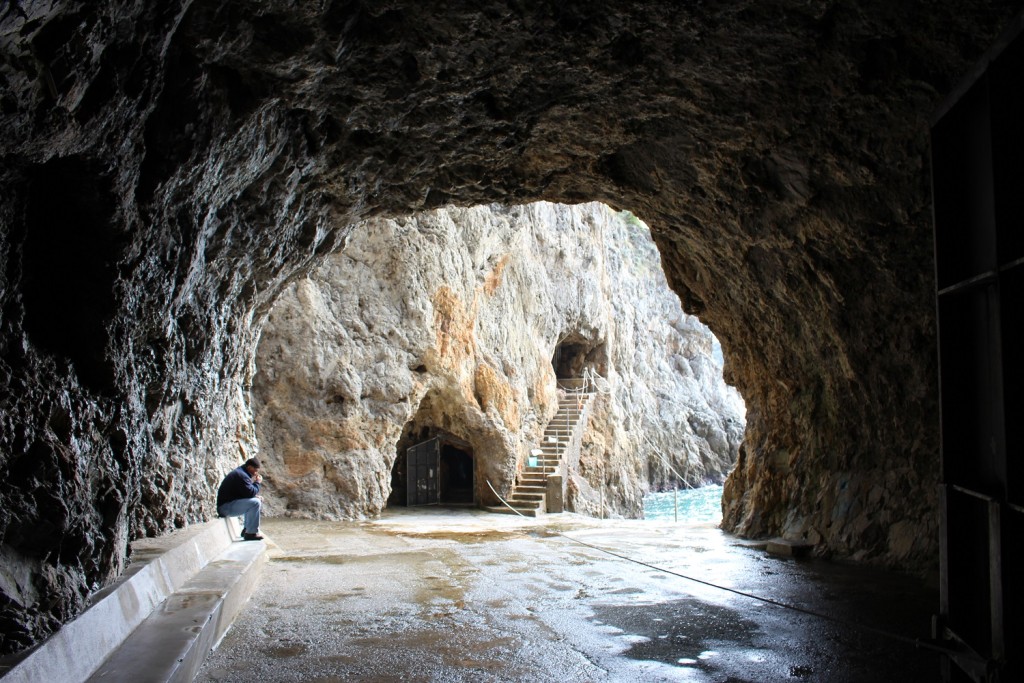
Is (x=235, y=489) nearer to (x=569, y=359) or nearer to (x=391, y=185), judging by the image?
(x=391, y=185)

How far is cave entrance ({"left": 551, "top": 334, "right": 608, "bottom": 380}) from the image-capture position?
29484mm

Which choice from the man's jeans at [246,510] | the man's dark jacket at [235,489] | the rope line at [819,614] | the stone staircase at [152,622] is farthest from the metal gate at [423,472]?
the stone staircase at [152,622]

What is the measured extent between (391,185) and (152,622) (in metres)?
4.70

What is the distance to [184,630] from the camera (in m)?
4.79

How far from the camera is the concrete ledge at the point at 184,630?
159 inches

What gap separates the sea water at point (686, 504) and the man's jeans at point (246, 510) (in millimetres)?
23042

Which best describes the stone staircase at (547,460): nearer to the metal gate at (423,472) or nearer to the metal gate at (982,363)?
the metal gate at (423,472)

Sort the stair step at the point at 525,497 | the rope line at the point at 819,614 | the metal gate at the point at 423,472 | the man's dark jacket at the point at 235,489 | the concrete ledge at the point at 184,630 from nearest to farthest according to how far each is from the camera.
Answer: the concrete ledge at the point at 184,630 < the rope line at the point at 819,614 < the man's dark jacket at the point at 235,489 < the stair step at the point at 525,497 < the metal gate at the point at 423,472

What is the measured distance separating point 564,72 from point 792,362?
5549mm

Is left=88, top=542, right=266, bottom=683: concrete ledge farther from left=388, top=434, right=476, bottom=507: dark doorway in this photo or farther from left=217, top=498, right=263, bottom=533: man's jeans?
left=388, top=434, right=476, bottom=507: dark doorway

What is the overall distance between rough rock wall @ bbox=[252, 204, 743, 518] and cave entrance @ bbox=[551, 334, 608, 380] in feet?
0.28

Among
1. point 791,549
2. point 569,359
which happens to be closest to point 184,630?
point 791,549

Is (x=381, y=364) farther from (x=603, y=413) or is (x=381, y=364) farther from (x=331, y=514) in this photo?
(x=603, y=413)

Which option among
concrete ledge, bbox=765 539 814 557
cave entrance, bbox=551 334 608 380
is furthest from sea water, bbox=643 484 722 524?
concrete ledge, bbox=765 539 814 557
